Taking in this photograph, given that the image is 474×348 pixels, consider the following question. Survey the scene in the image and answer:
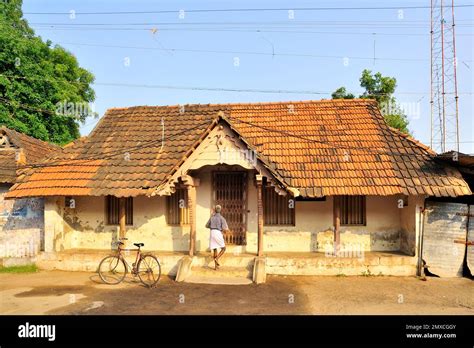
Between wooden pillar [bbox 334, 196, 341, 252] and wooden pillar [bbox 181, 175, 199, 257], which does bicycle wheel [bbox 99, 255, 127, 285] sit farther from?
wooden pillar [bbox 334, 196, 341, 252]

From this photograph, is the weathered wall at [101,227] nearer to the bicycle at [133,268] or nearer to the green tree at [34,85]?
the bicycle at [133,268]

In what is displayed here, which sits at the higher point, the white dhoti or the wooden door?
the wooden door

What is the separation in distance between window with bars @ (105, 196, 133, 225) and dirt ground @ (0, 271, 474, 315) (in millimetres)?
2450

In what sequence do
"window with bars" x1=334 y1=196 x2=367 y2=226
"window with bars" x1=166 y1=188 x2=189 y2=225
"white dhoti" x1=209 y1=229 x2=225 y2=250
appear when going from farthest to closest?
"window with bars" x1=166 y1=188 x2=189 y2=225 → "window with bars" x1=334 y1=196 x2=367 y2=226 → "white dhoti" x1=209 y1=229 x2=225 y2=250

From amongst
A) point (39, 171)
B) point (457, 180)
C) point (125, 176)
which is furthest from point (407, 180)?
point (39, 171)

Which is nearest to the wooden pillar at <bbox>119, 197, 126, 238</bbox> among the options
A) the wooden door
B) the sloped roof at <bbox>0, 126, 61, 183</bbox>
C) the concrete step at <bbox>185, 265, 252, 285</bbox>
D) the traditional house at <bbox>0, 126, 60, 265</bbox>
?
the concrete step at <bbox>185, 265, 252, 285</bbox>

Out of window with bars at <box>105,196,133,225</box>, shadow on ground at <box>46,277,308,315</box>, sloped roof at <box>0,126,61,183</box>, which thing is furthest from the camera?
sloped roof at <box>0,126,61,183</box>

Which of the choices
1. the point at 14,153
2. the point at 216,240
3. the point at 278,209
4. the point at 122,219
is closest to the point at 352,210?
the point at 278,209

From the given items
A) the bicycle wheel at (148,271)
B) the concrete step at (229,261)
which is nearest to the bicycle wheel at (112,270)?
the bicycle wheel at (148,271)

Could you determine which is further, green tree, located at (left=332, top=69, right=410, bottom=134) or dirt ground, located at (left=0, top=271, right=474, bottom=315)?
green tree, located at (left=332, top=69, right=410, bottom=134)

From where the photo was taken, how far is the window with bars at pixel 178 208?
11453mm

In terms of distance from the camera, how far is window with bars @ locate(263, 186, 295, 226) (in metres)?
11.1
